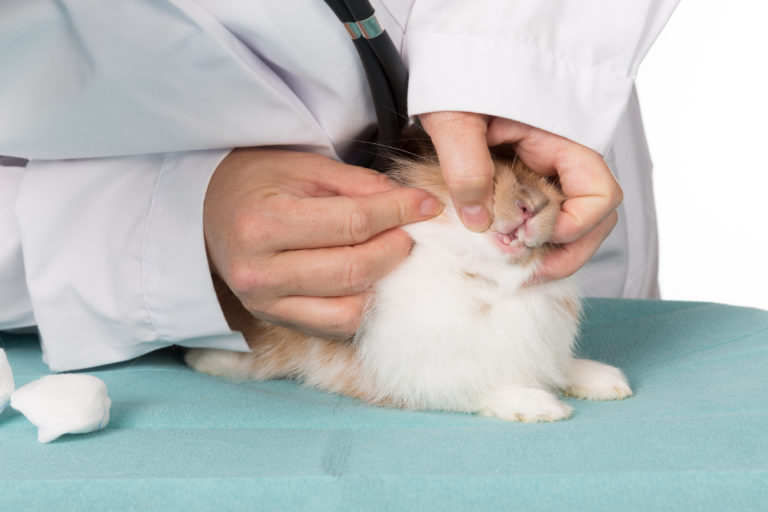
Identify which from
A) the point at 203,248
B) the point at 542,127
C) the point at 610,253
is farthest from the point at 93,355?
the point at 610,253

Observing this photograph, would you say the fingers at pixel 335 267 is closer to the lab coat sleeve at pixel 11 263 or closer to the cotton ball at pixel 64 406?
the cotton ball at pixel 64 406

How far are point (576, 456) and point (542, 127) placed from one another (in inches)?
15.8

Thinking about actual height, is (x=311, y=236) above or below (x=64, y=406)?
above

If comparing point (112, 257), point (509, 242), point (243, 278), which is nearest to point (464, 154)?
point (509, 242)

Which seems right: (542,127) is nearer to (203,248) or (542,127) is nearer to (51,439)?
(203,248)

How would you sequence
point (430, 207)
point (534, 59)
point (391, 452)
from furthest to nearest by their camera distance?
point (430, 207)
point (534, 59)
point (391, 452)

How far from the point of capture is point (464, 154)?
925 mm

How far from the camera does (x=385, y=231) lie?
3.60 feet

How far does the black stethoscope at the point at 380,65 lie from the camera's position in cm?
93

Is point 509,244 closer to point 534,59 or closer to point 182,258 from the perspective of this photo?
point 534,59

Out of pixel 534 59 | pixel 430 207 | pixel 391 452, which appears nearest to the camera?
pixel 391 452

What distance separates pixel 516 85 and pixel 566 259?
261 mm

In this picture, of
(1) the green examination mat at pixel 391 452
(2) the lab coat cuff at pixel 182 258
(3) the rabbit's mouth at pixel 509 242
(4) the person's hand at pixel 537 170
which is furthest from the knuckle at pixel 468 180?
(2) the lab coat cuff at pixel 182 258

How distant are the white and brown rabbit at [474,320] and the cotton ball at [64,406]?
370 mm
